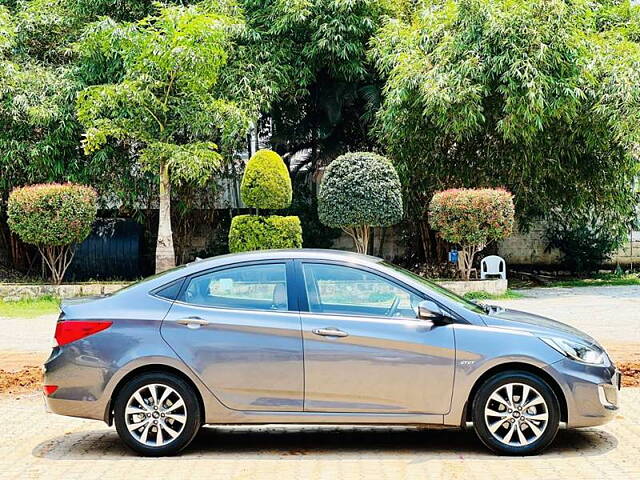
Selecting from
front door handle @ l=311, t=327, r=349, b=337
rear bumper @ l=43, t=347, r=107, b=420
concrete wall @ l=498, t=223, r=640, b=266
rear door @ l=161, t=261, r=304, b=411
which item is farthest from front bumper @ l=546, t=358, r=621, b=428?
concrete wall @ l=498, t=223, r=640, b=266

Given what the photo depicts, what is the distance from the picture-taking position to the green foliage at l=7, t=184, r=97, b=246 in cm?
1681

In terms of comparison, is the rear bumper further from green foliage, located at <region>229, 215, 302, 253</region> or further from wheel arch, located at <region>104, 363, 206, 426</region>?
green foliage, located at <region>229, 215, 302, 253</region>

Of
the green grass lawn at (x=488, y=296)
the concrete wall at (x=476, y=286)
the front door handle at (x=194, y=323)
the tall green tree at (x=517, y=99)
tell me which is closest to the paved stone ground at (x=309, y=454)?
the front door handle at (x=194, y=323)

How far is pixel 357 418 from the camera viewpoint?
5918mm

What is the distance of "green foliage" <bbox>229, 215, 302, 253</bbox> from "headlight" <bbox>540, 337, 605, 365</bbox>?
1081cm

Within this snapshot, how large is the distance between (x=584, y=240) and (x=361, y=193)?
7864 mm

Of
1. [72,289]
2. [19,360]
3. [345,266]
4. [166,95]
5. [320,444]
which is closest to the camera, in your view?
[345,266]

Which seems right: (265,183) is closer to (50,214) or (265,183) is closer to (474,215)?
(474,215)

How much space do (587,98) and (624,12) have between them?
3.98 meters

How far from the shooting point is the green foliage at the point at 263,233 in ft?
54.3

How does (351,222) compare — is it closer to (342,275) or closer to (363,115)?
(363,115)

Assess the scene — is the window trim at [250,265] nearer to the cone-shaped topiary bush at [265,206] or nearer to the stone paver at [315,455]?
the stone paver at [315,455]

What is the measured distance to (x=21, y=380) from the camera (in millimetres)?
8984

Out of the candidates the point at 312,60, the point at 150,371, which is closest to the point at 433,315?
the point at 150,371
